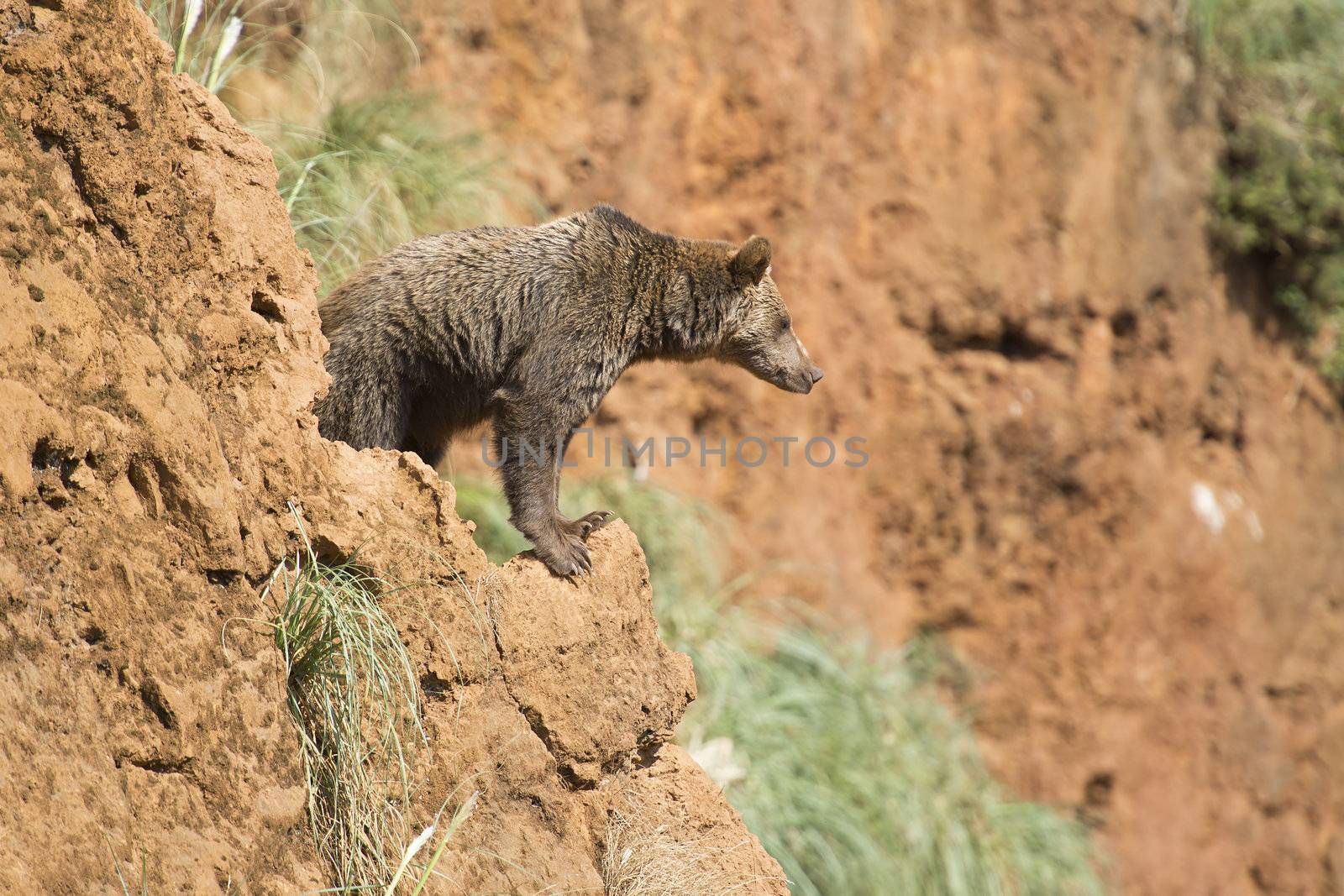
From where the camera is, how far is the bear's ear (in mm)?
5230

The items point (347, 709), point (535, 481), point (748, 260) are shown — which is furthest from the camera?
point (748, 260)

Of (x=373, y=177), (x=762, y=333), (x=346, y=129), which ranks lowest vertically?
(x=762, y=333)

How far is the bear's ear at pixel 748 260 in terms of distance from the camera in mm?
5230

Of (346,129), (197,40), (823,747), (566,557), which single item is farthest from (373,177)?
(823,747)

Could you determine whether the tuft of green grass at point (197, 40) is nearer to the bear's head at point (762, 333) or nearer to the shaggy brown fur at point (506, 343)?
the shaggy brown fur at point (506, 343)

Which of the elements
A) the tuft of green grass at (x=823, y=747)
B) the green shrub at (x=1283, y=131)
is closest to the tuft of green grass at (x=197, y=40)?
the tuft of green grass at (x=823, y=747)

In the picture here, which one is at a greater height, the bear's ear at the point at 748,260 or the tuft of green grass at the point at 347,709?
the bear's ear at the point at 748,260

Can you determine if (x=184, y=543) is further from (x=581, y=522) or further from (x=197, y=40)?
(x=197, y=40)

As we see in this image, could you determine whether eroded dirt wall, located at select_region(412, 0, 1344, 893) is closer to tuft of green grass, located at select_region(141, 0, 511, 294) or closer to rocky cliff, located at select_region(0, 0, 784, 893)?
tuft of green grass, located at select_region(141, 0, 511, 294)

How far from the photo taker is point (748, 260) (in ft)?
17.2

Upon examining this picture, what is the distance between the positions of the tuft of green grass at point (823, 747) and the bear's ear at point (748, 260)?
2.23 m

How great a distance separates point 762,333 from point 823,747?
9.91 feet

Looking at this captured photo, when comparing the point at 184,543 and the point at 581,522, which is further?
the point at 581,522

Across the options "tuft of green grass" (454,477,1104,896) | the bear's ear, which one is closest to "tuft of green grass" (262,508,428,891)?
the bear's ear
